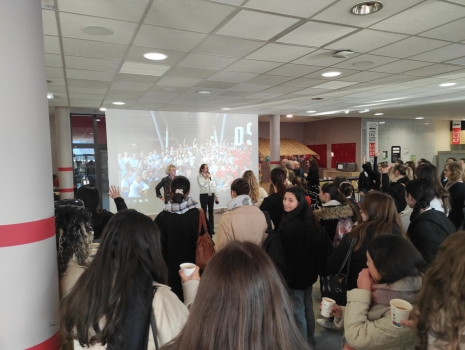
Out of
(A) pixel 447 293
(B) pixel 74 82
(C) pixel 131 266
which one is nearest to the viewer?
(A) pixel 447 293

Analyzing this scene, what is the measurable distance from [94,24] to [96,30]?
13cm

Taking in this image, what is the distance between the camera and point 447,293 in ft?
3.34

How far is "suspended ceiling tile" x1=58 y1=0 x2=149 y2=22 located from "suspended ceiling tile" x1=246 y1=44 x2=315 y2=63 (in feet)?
4.74

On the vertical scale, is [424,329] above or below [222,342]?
below

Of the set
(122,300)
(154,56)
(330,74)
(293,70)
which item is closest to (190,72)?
(154,56)

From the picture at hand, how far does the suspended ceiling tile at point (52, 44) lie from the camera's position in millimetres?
3014

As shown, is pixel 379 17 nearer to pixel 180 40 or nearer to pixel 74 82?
pixel 180 40

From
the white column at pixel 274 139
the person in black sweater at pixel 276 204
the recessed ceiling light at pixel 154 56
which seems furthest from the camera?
the white column at pixel 274 139

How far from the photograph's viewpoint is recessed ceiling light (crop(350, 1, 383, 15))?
2.42 meters

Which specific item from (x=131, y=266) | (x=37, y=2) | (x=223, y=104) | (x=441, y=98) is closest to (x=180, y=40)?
(x=37, y=2)

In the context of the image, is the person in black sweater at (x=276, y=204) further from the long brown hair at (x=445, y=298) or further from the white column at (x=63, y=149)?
the white column at (x=63, y=149)

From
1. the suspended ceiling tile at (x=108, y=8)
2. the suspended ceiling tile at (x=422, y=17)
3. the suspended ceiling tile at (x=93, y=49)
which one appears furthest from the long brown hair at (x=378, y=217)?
the suspended ceiling tile at (x=93, y=49)

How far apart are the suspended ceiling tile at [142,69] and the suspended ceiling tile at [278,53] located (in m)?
1.25

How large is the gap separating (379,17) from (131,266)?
2816 mm
